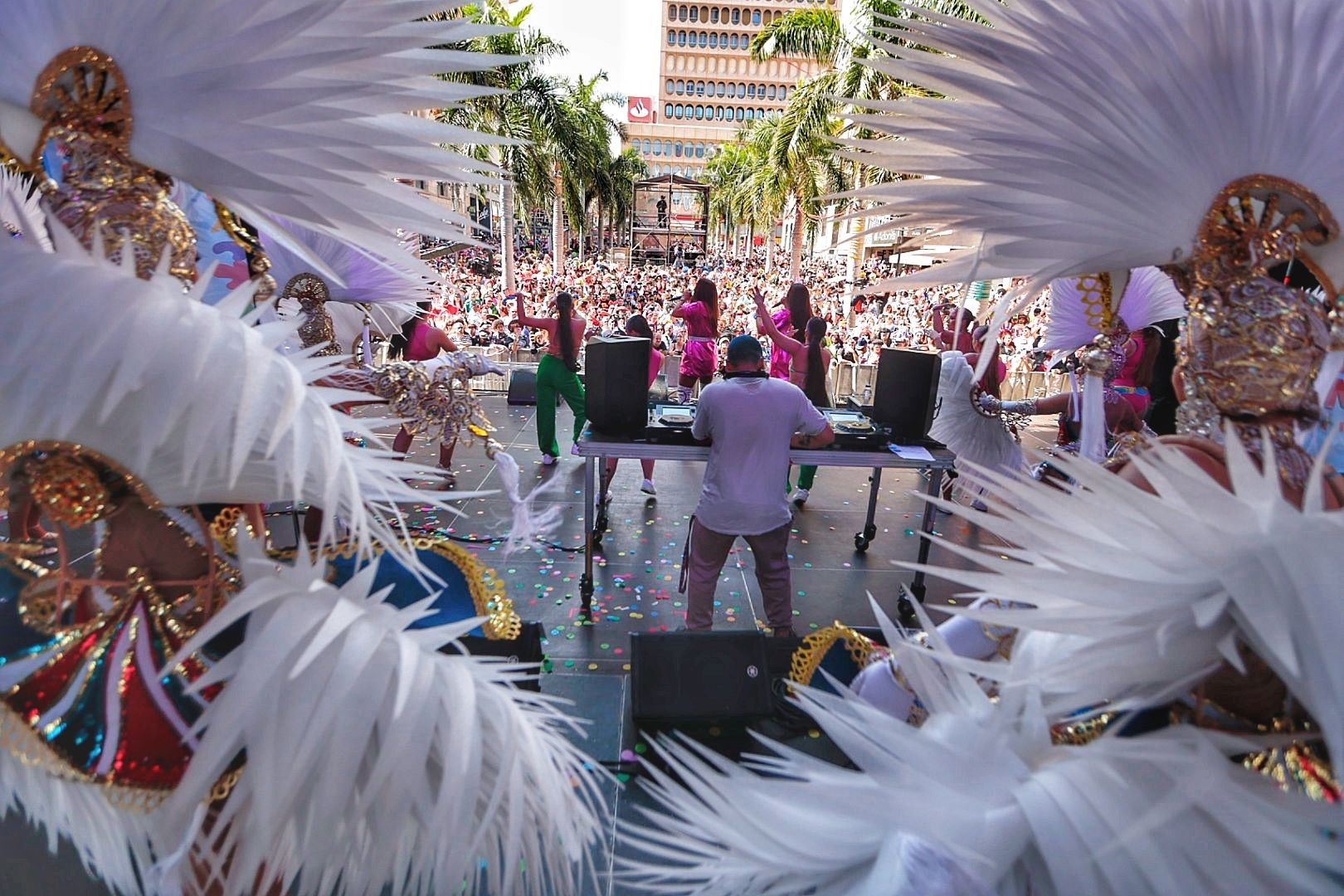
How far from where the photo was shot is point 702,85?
75.1 meters

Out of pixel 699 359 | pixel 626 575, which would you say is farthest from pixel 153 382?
pixel 699 359

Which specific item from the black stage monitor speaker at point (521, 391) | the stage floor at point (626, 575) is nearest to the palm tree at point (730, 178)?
the black stage monitor speaker at point (521, 391)

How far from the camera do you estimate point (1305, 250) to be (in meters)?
1.24

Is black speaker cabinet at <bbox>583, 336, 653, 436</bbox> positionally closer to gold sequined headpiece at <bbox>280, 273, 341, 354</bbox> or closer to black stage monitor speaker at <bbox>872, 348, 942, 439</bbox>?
gold sequined headpiece at <bbox>280, 273, 341, 354</bbox>

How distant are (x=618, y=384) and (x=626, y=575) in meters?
1.50

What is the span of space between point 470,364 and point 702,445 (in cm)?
159

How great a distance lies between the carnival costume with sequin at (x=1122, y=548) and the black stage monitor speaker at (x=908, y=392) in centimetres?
311

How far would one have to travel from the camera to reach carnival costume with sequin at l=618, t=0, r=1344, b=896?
0.77 metres

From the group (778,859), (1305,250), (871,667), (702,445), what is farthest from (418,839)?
(702,445)

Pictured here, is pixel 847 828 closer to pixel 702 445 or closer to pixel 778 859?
pixel 778 859

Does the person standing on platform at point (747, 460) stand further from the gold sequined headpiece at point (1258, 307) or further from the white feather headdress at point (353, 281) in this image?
the gold sequined headpiece at point (1258, 307)

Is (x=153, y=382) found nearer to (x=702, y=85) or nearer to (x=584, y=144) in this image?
(x=584, y=144)

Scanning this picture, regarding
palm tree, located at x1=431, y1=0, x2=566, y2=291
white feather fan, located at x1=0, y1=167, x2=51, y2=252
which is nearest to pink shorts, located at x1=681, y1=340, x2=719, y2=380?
white feather fan, located at x1=0, y1=167, x2=51, y2=252

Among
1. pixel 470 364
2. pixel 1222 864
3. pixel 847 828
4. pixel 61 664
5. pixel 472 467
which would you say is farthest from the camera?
pixel 472 467
